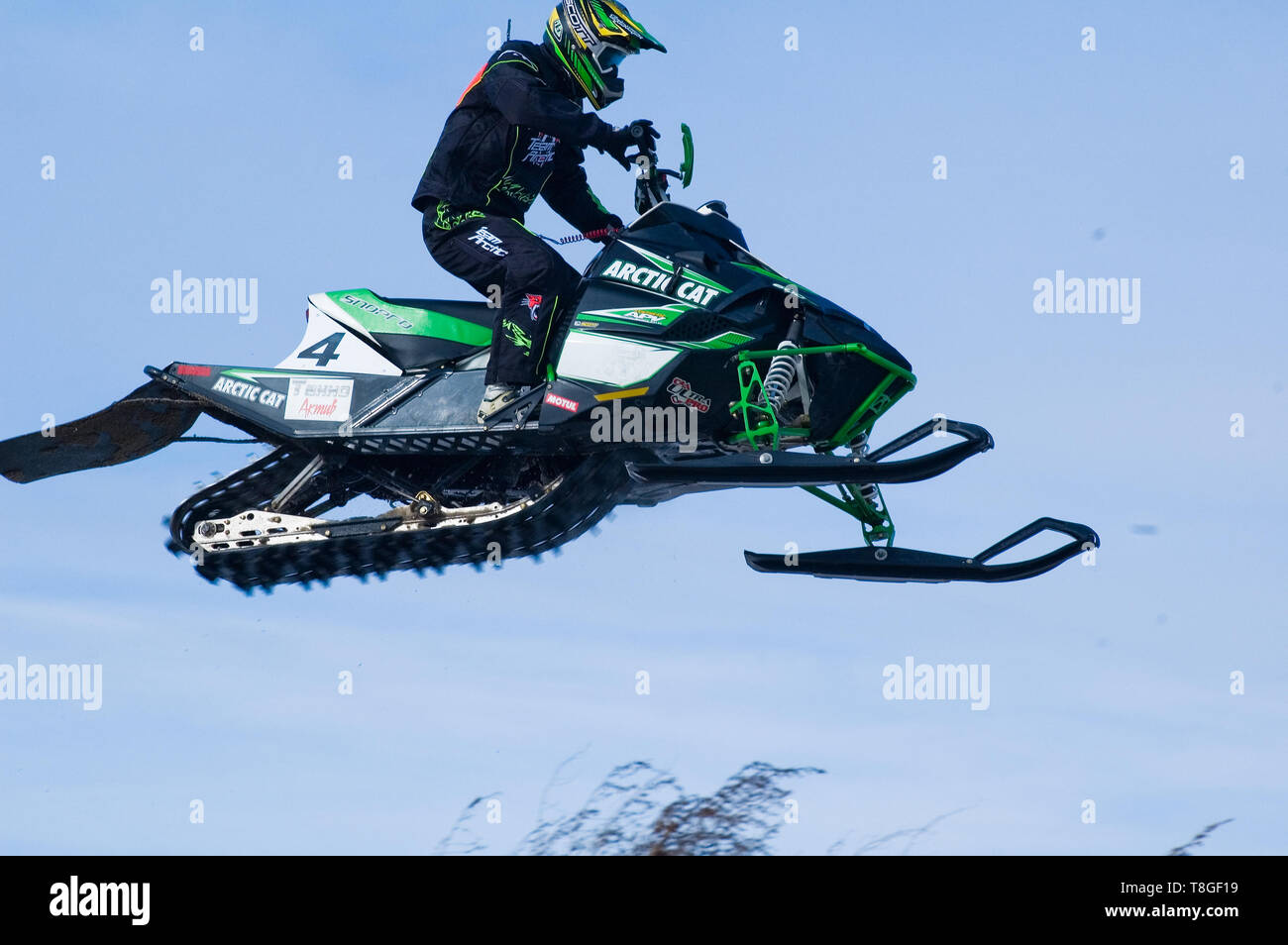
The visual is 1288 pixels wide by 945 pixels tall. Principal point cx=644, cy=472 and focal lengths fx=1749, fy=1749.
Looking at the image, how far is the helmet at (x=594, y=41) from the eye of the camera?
8.98m

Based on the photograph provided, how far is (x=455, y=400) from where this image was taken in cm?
916

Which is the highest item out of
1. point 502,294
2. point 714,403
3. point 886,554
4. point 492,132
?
point 492,132

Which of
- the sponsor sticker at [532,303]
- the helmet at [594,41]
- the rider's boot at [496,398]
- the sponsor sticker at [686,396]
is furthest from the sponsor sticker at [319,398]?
the helmet at [594,41]

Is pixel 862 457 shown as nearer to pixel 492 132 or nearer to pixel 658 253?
pixel 658 253

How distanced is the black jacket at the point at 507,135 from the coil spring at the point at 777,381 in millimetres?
1541

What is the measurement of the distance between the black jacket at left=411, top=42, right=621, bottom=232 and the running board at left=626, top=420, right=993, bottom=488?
5.76 feet

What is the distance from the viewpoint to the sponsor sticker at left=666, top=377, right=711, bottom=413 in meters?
8.48

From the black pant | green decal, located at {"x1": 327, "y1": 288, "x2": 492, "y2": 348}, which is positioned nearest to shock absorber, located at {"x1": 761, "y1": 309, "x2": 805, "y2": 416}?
the black pant

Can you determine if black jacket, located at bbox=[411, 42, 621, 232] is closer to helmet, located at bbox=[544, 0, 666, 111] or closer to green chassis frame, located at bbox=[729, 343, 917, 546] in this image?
helmet, located at bbox=[544, 0, 666, 111]

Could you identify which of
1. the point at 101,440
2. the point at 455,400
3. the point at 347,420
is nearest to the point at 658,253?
the point at 455,400

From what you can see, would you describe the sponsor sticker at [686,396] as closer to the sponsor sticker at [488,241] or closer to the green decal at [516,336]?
the green decal at [516,336]

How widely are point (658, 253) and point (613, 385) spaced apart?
2.46ft

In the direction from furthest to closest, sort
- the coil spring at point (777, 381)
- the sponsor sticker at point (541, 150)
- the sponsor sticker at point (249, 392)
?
the sponsor sticker at point (249, 392) < the sponsor sticker at point (541, 150) < the coil spring at point (777, 381)

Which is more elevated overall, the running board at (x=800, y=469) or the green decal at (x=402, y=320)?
the green decal at (x=402, y=320)
